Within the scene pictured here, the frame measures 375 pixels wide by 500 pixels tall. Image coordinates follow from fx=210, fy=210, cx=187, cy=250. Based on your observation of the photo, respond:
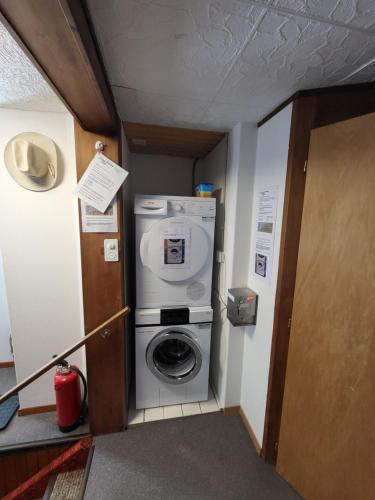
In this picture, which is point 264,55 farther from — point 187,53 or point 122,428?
point 122,428

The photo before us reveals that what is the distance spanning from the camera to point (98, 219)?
139 centimetres

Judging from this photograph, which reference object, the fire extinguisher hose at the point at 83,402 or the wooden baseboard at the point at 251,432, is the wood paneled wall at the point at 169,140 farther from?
the wooden baseboard at the point at 251,432

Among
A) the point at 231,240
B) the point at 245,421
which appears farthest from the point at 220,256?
the point at 245,421

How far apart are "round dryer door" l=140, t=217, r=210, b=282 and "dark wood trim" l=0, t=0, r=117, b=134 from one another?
2.77 ft

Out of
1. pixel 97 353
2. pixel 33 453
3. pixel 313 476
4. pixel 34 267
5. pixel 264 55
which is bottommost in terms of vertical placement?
pixel 33 453

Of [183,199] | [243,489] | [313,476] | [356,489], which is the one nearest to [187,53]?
[183,199]

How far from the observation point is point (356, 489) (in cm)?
97

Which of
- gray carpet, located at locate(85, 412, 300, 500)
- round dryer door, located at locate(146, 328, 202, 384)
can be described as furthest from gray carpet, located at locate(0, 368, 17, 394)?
round dryer door, located at locate(146, 328, 202, 384)

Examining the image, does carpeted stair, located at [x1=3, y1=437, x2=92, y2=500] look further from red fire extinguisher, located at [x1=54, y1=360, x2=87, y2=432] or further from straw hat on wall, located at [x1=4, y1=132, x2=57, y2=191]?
straw hat on wall, located at [x1=4, y1=132, x2=57, y2=191]

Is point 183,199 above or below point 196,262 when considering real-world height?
above

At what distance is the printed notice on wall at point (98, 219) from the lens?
4.50 ft

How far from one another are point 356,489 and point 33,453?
1.97 m

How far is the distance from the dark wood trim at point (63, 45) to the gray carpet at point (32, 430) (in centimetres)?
221

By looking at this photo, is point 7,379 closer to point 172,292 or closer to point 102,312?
point 102,312
